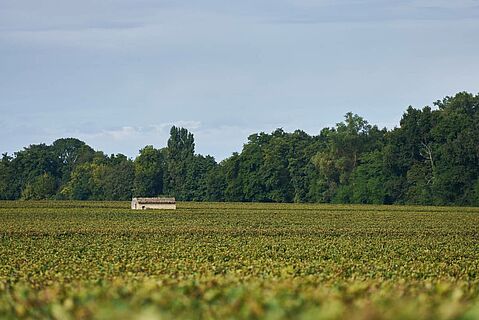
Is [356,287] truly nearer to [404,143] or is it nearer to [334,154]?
[404,143]

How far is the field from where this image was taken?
277 inches

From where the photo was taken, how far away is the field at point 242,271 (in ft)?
23.1

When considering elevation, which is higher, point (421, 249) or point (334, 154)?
point (334, 154)

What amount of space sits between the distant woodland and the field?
5524cm

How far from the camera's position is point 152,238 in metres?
38.1

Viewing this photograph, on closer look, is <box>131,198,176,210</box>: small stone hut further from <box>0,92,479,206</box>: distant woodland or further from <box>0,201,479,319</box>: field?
<box>0,92,479,206</box>: distant woodland

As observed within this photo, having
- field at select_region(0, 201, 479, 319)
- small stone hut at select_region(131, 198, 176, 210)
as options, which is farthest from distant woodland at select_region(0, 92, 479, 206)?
field at select_region(0, 201, 479, 319)

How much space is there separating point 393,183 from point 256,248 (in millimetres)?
83855

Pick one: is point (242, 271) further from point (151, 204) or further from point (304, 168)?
point (304, 168)

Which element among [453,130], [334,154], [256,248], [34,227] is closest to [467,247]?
[256,248]

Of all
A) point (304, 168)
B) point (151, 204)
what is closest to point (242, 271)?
point (151, 204)

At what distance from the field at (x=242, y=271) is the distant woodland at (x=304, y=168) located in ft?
181

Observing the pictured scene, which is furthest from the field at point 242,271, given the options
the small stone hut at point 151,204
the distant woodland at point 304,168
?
the distant woodland at point 304,168

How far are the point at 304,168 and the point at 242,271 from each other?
116201mm
